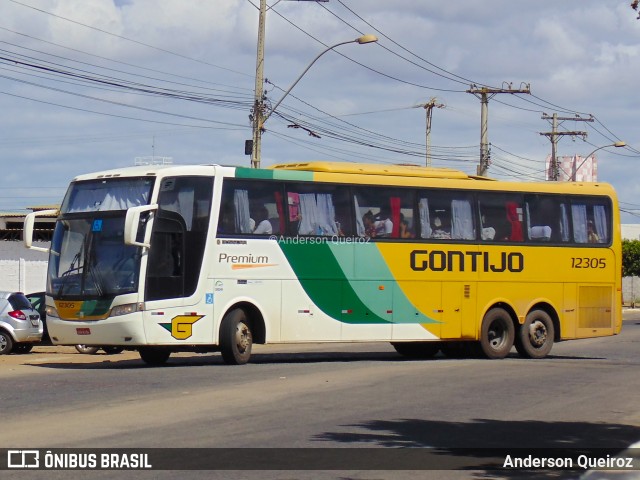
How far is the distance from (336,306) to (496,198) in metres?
4.76

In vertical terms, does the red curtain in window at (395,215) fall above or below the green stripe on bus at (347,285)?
above

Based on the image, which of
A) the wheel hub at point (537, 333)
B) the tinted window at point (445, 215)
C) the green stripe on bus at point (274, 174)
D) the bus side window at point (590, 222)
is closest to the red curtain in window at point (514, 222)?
the tinted window at point (445, 215)

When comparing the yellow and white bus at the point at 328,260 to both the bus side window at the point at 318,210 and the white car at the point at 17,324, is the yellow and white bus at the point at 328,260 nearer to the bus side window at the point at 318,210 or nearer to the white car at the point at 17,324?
the bus side window at the point at 318,210

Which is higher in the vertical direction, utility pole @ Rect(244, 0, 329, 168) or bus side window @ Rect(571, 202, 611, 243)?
utility pole @ Rect(244, 0, 329, 168)

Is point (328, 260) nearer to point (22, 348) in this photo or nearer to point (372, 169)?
point (372, 169)

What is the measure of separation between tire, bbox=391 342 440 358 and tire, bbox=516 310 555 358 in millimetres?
1961

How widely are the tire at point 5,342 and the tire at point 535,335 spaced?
1136 centimetres

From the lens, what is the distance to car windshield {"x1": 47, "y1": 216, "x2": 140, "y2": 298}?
20.4m

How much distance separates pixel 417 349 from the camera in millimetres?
26734

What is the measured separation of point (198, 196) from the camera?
2127 centimetres

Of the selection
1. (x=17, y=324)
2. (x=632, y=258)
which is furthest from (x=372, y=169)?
(x=632, y=258)

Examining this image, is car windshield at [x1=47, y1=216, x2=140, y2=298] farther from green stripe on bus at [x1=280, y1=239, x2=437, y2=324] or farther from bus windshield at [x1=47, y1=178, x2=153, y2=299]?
green stripe on bus at [x1=280, y1=239, x2=437, y2=324]

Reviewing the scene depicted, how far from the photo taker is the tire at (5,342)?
26319mm

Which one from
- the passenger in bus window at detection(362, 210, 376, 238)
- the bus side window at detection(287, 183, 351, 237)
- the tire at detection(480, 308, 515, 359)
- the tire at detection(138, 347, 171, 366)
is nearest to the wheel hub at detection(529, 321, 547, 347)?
the tire at detection(480, 308, 515, 359)
